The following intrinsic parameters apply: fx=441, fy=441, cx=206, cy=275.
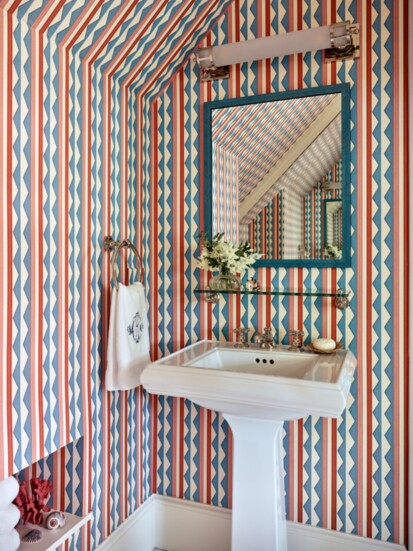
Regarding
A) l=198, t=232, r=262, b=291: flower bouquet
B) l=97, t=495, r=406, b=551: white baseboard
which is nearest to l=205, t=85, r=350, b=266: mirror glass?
l=198, t=232, r=262, b=291: flower bouquet

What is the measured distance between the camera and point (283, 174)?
2041 millimetres

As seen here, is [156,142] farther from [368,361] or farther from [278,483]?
[278,483]

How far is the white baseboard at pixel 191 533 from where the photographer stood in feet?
→ 6.34

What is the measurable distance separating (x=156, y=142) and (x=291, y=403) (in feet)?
4.89

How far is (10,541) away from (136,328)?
34.6 inches

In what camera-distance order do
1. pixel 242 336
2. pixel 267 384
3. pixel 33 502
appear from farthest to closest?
pixel 242 336
pixel 33 502
pixel 267 384

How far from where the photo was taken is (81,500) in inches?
69.2

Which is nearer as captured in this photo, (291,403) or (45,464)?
(291,403)

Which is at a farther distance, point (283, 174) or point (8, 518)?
point (283, 174)

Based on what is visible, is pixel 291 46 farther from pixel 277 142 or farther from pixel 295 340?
pixel 295 340

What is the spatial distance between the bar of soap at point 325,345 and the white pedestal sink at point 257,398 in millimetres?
30

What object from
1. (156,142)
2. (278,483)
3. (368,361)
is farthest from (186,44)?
(278,483)

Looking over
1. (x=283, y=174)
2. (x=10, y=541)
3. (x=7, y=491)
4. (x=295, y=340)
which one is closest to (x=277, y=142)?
(x=283, y=174)

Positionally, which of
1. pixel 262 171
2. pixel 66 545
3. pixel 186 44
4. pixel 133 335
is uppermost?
pixel 186 44
